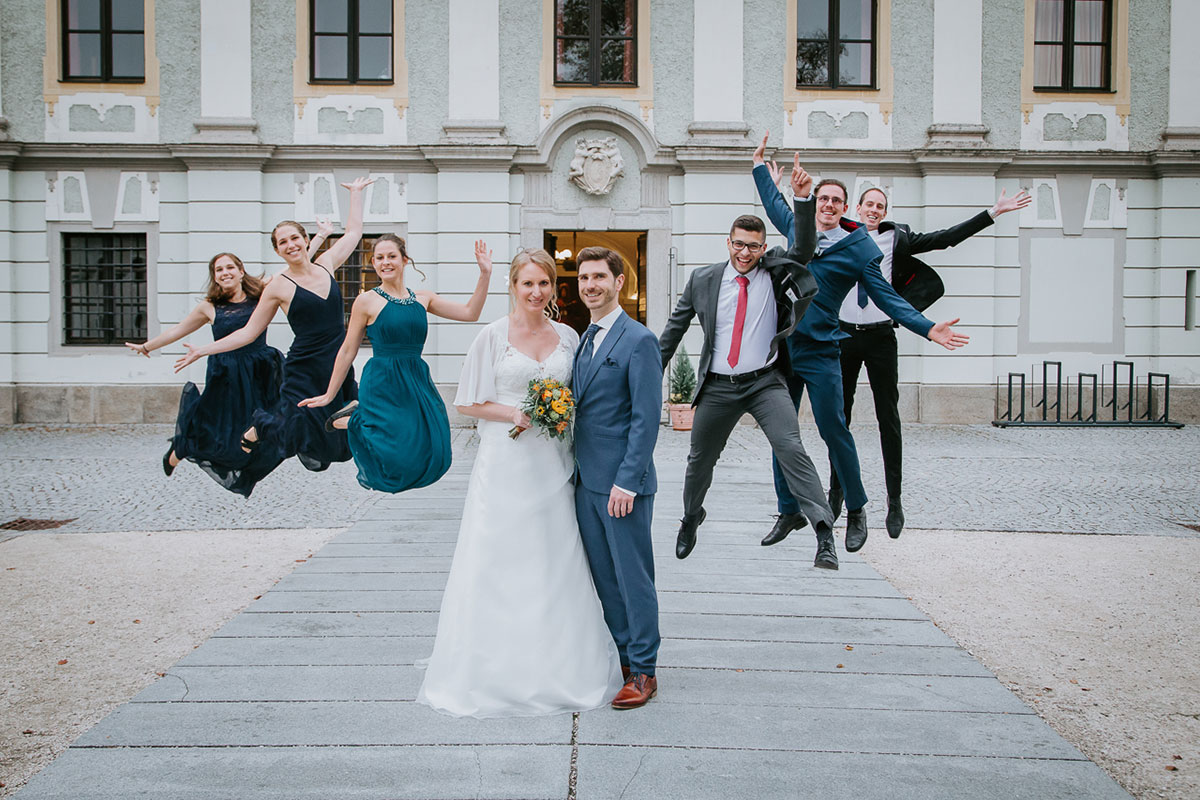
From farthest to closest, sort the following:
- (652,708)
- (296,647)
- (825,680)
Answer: (296,647), (825,680), (652,708)

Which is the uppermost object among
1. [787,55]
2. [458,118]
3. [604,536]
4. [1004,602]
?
[787,55]

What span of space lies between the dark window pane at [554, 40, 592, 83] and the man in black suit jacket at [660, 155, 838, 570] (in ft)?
44.4

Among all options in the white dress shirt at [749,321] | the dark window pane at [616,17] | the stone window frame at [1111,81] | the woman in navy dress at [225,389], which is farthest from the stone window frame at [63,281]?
the stone window frame at [1111,81]

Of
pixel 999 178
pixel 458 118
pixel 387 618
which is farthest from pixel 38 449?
pixel 999 178

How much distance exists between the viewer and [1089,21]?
19.0 meters

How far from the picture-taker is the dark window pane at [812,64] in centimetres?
1862

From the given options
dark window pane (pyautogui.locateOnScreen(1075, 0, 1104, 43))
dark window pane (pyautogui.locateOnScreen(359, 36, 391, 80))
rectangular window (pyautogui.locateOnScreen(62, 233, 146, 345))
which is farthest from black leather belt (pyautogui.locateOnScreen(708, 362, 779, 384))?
dark window pane (pyautogui.locateOnScreen(1075, 0, 1104, 43))

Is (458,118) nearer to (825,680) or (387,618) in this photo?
(387,618)

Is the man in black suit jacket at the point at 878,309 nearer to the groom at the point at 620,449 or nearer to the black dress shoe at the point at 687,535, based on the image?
the black dress shoe at the point at 687,535

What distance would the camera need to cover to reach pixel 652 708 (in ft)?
16.3

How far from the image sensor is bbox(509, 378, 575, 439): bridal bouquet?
4660 millimetres

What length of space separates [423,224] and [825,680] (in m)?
14.4

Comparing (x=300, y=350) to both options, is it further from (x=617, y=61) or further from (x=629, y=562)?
(x=617, y=61)

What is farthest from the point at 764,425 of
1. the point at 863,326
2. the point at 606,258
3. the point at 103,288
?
the point at 103,288
